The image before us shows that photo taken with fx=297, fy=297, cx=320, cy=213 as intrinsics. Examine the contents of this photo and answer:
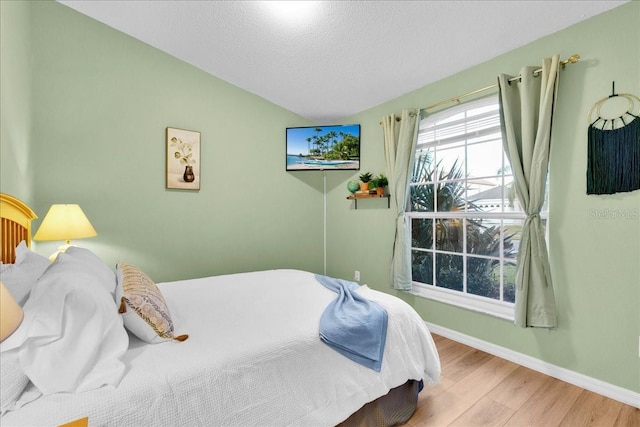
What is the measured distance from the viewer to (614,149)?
6.24ft

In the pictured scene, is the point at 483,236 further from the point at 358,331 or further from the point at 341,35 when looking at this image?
the point at 341,35

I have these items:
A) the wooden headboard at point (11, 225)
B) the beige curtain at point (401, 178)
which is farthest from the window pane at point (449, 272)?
Result: the wooden headboard at point (11, 225)

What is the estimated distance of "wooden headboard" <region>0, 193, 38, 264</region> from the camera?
1651mm

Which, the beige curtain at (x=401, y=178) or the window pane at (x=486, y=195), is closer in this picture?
the window pane at (x=486, y=195)

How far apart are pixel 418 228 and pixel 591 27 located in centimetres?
202

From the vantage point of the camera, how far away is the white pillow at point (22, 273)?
112 cm

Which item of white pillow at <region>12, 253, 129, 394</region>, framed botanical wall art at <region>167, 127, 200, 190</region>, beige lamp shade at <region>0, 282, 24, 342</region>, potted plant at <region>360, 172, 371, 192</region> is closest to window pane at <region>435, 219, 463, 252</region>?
potted plant at <region>360, 172, 371, 192</region>

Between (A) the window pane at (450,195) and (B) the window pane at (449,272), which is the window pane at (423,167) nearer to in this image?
(A) the window pane at (450,195)

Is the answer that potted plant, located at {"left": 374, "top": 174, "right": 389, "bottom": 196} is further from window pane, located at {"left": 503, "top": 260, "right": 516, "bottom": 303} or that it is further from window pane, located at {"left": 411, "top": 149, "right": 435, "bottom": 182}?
window pane, located at {"left": 503, "top": 260, "right": 516, "bottom": 303}

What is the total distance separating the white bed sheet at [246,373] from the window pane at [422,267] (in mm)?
1387

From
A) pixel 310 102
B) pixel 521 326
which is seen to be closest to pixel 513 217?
pixel 521 326

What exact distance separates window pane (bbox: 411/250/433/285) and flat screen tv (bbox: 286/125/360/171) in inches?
51.3

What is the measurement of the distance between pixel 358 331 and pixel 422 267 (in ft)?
6.20

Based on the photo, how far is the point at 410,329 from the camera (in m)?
1.74
